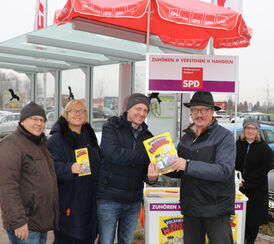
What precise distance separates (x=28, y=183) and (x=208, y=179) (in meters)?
1.39

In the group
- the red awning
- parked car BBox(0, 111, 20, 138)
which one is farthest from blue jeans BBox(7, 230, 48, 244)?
parked car BBox(0, 111, 20, 138)

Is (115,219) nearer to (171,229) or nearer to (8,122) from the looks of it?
(171,229)

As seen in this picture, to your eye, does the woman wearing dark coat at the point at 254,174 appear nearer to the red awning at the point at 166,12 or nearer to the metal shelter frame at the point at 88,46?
the red awning at the point at 166,12

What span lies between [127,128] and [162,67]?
1287 mm

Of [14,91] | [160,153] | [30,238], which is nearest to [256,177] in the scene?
[160,153]

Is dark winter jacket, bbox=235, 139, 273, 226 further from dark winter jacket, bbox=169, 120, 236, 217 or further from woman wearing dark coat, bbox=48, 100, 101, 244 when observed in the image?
woman wearing dark coat, bbox=48, 100, 101, 244

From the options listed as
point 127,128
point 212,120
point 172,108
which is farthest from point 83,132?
point 172,108

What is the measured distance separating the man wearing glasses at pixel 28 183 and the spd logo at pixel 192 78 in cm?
190

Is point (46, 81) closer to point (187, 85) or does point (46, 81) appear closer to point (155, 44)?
point (155, 44)

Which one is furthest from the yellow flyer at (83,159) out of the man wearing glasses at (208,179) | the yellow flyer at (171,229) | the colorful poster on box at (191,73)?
the colorful poster on box at (191,73)

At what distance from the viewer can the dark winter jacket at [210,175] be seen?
220 centimetres

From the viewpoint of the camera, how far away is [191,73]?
3574 mm

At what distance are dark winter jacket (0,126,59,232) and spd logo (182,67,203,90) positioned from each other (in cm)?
196

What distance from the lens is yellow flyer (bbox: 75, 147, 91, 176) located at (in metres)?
2.49
